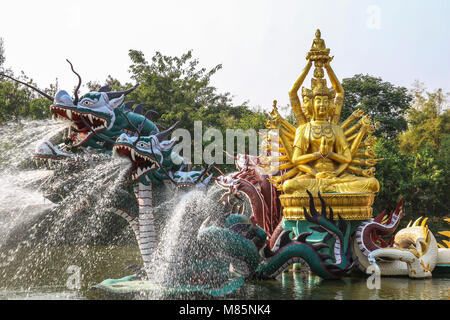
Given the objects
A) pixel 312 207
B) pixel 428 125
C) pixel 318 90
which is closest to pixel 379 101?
pixel 428 125

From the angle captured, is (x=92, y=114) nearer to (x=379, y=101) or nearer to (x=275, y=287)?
(x=275, y=287)

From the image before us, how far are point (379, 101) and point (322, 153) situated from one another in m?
22.8

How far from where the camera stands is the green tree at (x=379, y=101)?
3086cm

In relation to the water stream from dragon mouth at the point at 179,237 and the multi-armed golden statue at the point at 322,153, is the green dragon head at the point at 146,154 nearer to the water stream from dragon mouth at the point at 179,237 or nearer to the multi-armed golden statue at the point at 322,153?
the water stream from dragon mouth at the point at 179,237

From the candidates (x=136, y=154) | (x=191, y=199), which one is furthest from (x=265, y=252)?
(x=136, y=154)

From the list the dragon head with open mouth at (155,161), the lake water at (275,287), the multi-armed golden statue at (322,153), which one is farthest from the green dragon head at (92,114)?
the multi-armed golden statue at (322,153)

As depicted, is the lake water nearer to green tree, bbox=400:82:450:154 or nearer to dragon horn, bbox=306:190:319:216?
dragon horn, bbox=306:190:319:216

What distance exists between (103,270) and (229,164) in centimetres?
1192

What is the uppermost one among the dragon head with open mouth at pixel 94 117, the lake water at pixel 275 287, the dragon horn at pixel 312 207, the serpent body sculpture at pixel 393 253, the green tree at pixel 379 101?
the green tree at pixel 379 101

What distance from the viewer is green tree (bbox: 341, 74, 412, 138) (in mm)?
30859

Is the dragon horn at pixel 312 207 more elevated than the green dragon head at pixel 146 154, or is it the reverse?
the green dragon head at pixel 146 154

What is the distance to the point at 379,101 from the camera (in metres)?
30.8

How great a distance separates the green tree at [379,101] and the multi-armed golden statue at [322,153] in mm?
21054

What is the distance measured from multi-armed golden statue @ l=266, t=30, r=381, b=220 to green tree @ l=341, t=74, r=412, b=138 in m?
21.1
